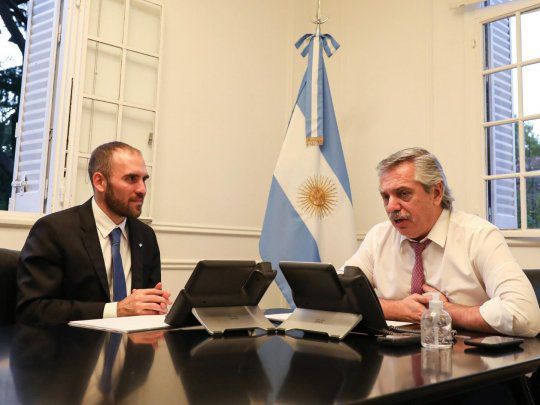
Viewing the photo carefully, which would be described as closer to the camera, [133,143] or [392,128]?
[133,143]

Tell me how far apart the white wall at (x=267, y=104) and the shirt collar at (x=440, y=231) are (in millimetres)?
1406

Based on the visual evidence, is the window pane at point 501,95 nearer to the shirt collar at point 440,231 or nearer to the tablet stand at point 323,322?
the shirt collar at point 440,231

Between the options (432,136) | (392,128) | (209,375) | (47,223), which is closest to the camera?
(209,375)

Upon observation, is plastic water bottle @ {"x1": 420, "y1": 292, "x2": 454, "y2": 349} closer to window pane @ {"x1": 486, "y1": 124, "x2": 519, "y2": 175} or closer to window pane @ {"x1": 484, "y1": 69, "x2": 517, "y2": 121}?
window pane @ {"x1": 486, "y1": 124, "x2": 519, "y2": 175}

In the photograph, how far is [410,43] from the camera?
12.2 ft

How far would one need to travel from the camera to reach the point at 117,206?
2.22 meters

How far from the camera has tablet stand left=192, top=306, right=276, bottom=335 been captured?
1.35 m

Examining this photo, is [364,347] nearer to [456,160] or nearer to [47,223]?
[47,223]

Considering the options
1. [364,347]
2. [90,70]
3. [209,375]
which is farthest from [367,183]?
[209,375]

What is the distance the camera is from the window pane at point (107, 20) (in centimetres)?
324

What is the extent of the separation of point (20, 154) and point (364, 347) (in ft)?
8.87

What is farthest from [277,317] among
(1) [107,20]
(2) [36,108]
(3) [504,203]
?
(1) [107,20]

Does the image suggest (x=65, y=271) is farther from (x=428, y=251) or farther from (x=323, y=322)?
(x=428, y=251)

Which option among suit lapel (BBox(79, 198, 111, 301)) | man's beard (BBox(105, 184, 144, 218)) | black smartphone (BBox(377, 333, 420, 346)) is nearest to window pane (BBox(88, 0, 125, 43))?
man's beard (BBox(105, 184, 144, 218))
